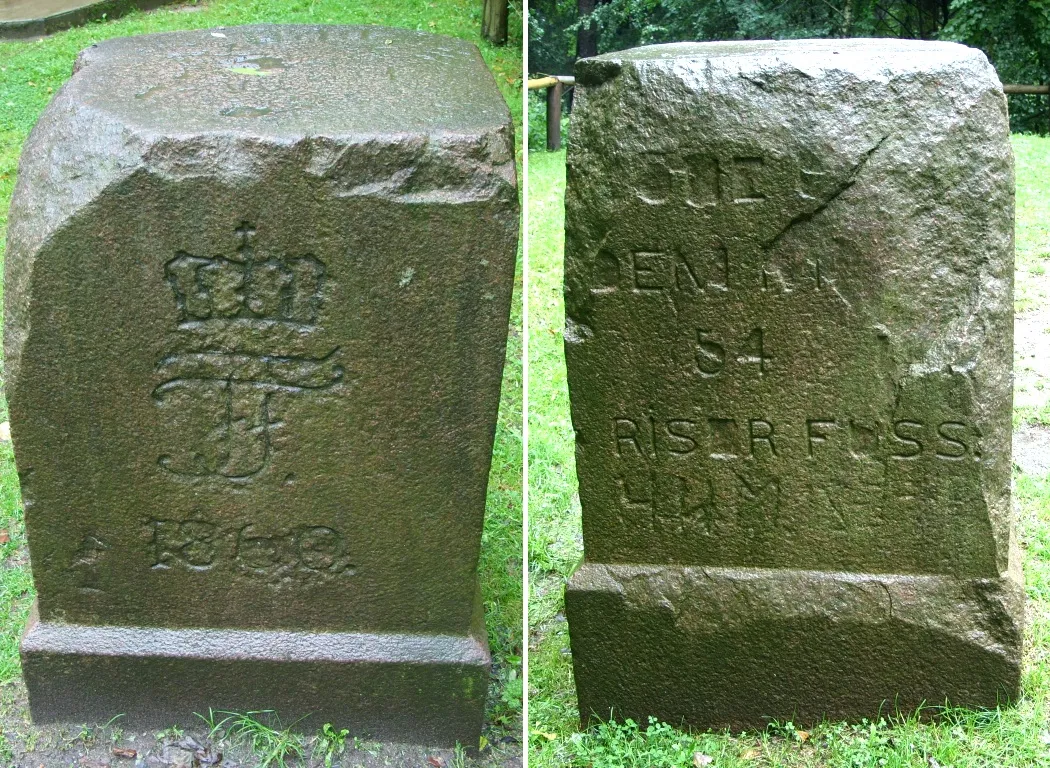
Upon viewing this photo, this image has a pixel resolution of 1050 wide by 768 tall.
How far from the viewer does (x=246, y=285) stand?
7.65 feet

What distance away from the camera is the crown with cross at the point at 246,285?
2299 mm

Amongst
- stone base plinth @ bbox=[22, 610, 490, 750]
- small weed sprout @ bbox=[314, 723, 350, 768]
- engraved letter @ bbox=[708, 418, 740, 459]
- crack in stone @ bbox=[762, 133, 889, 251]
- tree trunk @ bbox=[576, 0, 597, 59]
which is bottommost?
small weed sprout @ bbox=[314, 723, 350, 768]

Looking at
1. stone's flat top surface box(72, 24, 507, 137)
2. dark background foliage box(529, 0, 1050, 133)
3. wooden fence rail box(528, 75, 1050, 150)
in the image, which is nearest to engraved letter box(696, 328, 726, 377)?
stone's flat top surface box(72, 24, 507, 137)

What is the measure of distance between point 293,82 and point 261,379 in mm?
820

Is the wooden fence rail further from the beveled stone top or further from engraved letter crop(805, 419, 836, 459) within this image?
engraved letter crop(805, 419, 836, 459)

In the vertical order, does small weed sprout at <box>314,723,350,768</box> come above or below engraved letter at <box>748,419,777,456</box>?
below

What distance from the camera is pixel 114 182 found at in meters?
2.20

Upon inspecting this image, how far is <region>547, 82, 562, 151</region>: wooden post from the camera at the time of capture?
11125mm

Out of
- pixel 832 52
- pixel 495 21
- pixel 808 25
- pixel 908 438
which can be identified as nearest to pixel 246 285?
pixel 832 52

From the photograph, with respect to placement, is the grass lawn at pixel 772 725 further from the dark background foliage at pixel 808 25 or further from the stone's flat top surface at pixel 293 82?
the dark background foliage at pixel 808 25

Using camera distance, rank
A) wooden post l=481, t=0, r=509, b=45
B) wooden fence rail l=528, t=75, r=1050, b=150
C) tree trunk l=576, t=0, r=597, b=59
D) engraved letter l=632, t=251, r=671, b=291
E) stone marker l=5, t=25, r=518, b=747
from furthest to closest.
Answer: tree trunk l=576, t=0, r=597, b=59, wooden fence rail l=528, t=75, r=1050, b=150, wooden post l=481, t=0, r=509, b=45, engraved letter l=632, t=251, r=671, b=291, stone marker l=5, t=25, r=518, b=747

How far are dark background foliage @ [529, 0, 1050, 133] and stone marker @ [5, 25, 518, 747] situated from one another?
36.9 feet

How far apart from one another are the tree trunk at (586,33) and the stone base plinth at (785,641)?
39.8ft

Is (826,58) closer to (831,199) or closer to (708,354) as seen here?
(831,199)
